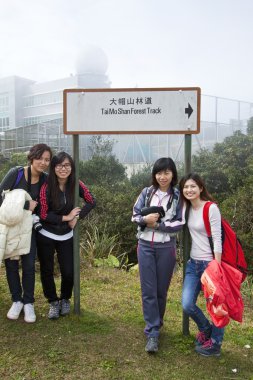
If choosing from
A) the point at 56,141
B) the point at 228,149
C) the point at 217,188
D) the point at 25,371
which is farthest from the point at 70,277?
the point at 56,141

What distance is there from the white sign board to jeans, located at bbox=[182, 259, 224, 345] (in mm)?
1105

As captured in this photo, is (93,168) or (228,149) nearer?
(228,149)

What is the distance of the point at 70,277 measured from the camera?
3492mm

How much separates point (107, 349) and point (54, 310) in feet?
2.31

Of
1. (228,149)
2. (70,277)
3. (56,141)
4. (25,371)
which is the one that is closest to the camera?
(25,371)

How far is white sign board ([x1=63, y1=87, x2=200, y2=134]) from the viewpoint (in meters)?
3.16

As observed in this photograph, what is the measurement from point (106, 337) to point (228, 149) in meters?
10.7

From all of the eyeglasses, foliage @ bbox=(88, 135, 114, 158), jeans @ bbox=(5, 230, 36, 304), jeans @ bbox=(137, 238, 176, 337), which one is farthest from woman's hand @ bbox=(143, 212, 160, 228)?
foliage @ bbox=(88, 135, 114, 158)

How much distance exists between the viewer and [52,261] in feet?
11.3

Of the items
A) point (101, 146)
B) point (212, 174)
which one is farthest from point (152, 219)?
point (101, 146)

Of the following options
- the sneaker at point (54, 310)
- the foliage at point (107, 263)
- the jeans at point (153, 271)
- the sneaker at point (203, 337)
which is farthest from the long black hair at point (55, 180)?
the foliage at point (107, 263)

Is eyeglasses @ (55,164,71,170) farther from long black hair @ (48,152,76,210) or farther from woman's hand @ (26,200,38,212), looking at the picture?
woman's hand @ (26,200,38,212)

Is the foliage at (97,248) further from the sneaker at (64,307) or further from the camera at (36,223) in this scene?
the camera at (36,223)

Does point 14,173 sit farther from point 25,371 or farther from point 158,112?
point 25,371
